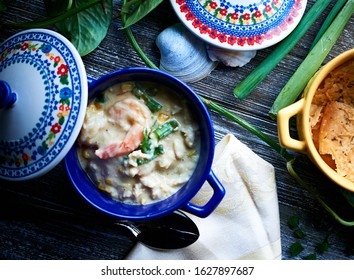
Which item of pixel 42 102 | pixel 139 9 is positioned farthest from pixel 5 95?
pixel 139 9

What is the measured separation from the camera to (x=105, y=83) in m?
1.23

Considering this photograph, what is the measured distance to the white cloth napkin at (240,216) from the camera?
1382 millimetres

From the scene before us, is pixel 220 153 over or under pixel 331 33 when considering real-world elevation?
under

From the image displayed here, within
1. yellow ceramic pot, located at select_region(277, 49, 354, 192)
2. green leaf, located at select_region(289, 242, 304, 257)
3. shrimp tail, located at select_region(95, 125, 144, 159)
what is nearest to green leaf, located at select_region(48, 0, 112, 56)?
shrimp tail, located at select_region(95, 125, 144, 159)

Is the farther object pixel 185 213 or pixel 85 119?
pixel 185 213

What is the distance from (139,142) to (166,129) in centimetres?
7

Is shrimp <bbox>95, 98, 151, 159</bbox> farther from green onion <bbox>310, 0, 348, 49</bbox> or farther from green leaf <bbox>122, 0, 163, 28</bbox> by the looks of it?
green onion <bbox>310, 0, 348, 49</bbox>

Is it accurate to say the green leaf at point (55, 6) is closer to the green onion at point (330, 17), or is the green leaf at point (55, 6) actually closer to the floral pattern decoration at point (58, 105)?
the floral pattern decoration at point (58, 105)

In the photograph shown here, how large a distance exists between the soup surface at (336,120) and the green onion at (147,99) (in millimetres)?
365

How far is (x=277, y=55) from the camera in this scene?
4.51 ft

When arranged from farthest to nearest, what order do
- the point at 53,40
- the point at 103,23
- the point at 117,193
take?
1. the point at 103,23
2. the point at 117,193
3. the point at 53,40

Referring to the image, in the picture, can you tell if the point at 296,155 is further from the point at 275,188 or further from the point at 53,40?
the point at 53,40

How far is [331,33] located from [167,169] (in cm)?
51

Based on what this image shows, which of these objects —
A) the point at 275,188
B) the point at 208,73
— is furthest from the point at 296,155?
the point at 208,73
